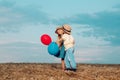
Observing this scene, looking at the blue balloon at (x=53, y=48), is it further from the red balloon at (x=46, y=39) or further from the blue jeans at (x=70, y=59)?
the blue jeans at (x=70, y=59)

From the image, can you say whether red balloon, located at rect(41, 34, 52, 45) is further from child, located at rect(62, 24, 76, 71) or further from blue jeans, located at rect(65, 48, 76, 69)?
blue jeans, located at rect(65, 48, 76, 69)

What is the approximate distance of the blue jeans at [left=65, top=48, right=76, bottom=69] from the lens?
649 inches

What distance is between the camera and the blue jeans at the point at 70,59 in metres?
16.5

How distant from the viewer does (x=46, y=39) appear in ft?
55.5

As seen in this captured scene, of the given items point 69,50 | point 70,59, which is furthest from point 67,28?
point 70,59

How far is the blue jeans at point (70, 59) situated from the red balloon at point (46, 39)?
1072 millimetres

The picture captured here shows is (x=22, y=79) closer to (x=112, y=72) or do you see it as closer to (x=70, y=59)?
(x=70, y=59)

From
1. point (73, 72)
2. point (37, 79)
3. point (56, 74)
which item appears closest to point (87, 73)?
point (73, 72)

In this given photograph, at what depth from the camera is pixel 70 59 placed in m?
16.5

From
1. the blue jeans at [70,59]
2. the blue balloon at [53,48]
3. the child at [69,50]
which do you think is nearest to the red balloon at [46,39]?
the blue balloon at [53,48]

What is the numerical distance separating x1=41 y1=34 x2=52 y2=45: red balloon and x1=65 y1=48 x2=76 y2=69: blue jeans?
1072mm

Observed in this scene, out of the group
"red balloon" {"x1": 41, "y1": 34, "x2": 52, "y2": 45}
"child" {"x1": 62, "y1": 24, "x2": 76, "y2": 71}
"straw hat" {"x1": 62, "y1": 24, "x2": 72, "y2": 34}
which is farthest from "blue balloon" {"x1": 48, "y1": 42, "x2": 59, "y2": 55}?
"straw hat" {"x1": 62, "y1": 24, "x2": 72, "y2": 34}

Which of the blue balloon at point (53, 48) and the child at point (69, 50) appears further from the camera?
the blue balloon at point (53, 48)

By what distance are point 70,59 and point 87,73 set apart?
0.98 meters
